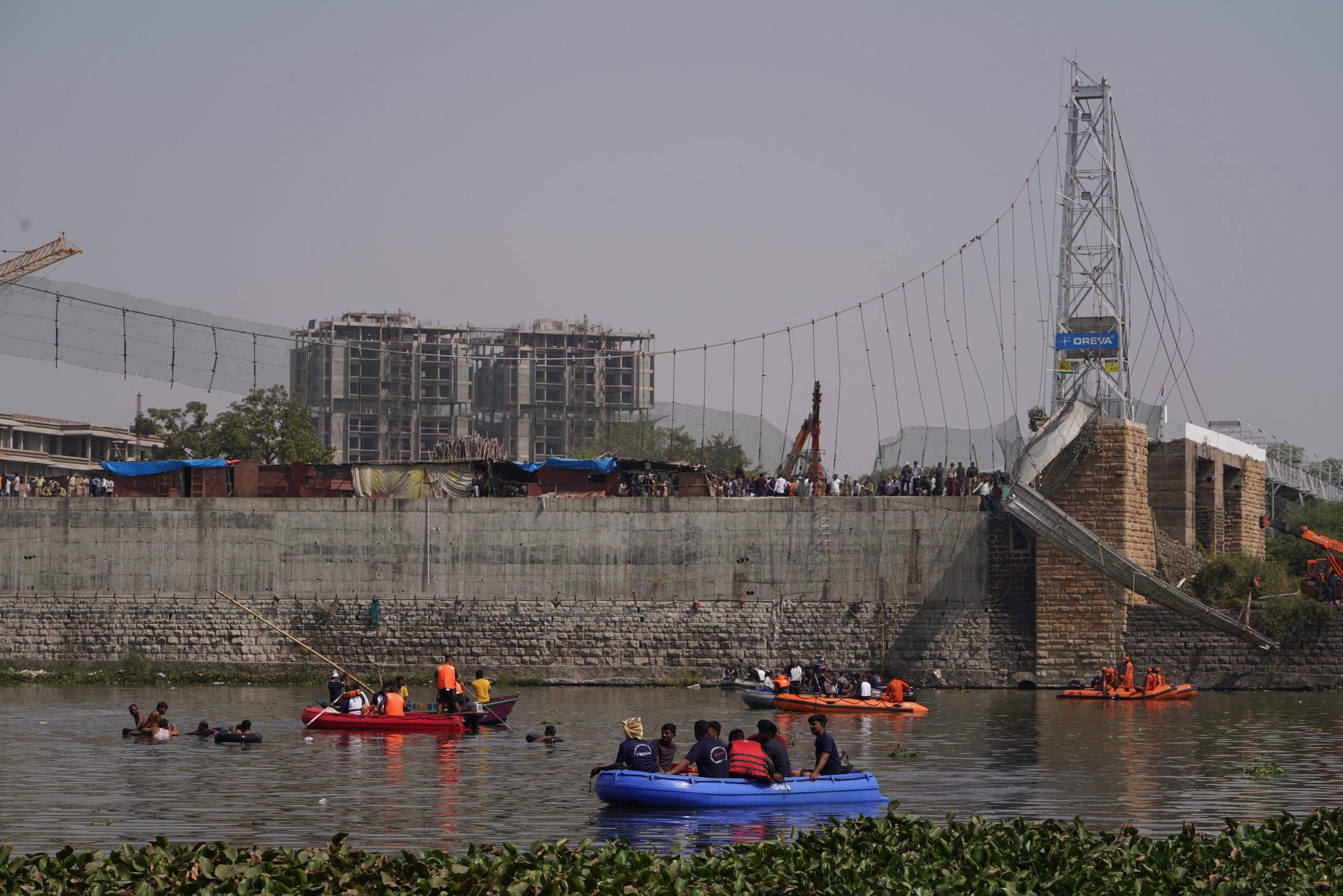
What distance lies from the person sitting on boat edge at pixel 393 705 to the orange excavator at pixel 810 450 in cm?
2026

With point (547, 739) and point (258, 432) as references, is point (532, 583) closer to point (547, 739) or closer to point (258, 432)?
point (547, 739)

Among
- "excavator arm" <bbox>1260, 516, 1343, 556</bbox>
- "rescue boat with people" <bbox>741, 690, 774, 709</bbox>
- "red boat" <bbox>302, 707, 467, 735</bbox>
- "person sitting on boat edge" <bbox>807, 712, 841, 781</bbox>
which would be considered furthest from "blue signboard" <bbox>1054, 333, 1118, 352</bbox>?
"person sitting on boat edge" <bbox>807, 712, 841, 781</bbox>

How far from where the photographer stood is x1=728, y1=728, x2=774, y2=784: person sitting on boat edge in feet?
69.5

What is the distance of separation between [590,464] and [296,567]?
30.0 feet

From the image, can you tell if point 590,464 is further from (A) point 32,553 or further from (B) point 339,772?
(B) point 339,772

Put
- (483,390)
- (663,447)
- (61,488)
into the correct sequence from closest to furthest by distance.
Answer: (61,488) < (663,447) < (483,390)

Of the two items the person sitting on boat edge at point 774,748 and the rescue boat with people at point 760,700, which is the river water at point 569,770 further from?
the person sitting on boat edge at point 774,748

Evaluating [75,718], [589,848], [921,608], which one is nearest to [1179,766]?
[589,848]

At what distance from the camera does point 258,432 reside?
8000 centimetres

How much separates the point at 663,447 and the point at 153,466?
213 ft

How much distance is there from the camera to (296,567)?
46.1m

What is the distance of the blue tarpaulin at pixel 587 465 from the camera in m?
47.3

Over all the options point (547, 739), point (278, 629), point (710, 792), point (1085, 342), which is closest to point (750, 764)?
point (710, 792)

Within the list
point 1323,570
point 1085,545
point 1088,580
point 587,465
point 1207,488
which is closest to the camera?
point 1085,545
